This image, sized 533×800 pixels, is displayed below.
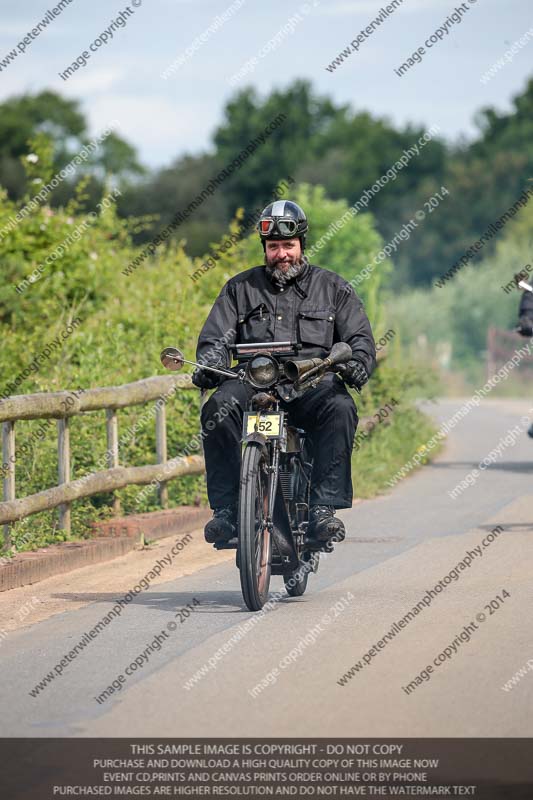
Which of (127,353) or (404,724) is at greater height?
(127,353)

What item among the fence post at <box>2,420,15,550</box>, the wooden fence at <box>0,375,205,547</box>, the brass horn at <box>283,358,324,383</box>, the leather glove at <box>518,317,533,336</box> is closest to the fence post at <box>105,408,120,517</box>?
the wooden fence at <box>0,375,205,547</box>

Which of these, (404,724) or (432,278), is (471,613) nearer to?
(404,724)

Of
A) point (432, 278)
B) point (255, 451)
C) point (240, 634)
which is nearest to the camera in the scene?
point (240, 634)

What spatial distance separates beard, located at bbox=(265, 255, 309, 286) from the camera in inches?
371

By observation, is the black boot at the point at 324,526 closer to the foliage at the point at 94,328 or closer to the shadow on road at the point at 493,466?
the foliage at the point at 94,328

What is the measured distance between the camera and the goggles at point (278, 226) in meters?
9.27

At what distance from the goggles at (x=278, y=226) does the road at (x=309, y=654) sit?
2088 mm

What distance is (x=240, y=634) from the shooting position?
826 cm

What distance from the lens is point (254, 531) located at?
8.67 meters

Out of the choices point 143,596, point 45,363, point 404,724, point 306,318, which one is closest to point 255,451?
point 306,318

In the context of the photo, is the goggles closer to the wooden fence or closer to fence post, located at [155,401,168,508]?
the wooden fence

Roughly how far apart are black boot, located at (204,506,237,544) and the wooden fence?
2.14 meters
